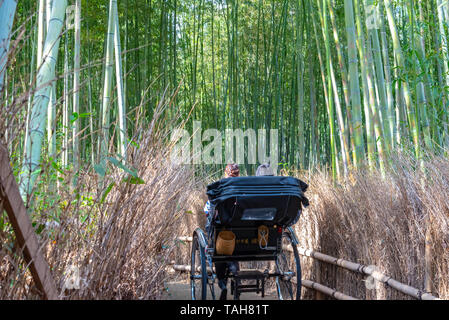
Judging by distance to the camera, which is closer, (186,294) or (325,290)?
(325,290)

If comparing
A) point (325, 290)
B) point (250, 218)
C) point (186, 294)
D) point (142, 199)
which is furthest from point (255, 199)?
point (186, 294)

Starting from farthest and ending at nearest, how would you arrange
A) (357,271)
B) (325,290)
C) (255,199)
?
(325,290) → (357,271) → (255,199)

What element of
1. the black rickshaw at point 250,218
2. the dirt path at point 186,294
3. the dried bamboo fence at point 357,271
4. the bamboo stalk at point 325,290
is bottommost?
the dirt path at point 186,294

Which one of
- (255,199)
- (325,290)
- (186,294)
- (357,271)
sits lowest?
(186,294)

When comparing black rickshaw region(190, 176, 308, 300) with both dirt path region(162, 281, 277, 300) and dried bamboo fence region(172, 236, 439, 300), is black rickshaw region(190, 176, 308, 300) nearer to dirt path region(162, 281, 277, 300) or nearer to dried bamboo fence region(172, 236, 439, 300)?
dried bamboo fence region(172, 236, 439, 300)

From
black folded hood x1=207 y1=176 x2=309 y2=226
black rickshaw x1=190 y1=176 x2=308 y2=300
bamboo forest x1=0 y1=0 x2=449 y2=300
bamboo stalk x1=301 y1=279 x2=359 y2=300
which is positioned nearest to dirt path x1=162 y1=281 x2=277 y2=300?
bamboo forest x1=0 y1=0 x2=449 y2=300

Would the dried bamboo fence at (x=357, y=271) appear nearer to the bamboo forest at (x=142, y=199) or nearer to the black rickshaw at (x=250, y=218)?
the bamboo forest at (x=142, y=199)

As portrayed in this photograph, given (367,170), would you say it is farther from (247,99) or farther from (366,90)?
(247,99)

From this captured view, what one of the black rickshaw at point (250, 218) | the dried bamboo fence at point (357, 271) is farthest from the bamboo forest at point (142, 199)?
the black rickshaw at point (250, 218)

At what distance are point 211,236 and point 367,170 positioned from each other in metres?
1.46

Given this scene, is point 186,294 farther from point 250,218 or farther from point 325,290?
point 250,218

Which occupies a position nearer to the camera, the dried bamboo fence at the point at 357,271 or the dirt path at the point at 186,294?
the dried bamboo fence at the point at 357,271

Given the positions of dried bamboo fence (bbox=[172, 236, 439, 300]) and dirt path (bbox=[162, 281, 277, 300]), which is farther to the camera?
dirt path (bbox=[162, 281, 277, 300])
